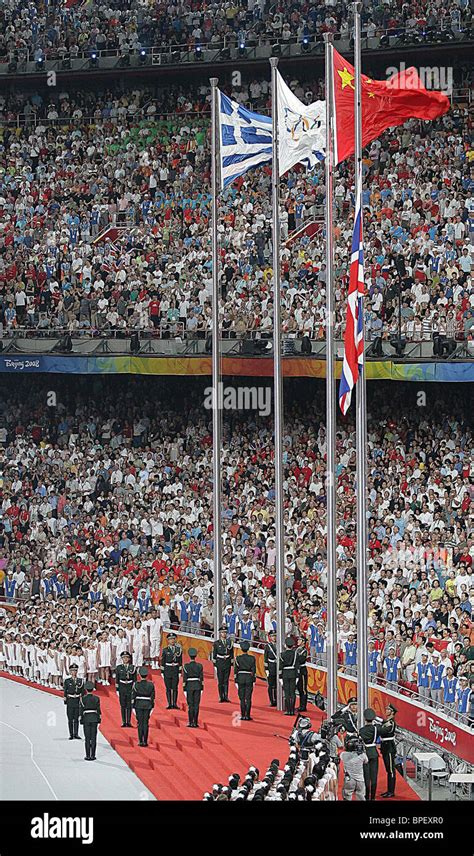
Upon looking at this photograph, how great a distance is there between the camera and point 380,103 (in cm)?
2200

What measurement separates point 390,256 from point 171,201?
728 cm

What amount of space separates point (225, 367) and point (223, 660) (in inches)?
434

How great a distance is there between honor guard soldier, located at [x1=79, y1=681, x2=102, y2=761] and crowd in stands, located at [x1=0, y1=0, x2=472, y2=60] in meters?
20.3

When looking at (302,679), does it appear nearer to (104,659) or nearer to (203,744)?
(203,744)

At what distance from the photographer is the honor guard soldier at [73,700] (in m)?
24.3

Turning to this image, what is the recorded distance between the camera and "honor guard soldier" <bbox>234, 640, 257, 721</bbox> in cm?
2400

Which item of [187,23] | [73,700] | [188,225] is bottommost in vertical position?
[73,700]

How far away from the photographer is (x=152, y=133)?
41.8m

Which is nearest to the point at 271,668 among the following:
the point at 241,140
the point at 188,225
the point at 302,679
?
the point at 302,679

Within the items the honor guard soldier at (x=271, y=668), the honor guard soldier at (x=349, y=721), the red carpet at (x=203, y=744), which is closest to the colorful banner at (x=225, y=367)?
the red carpet at (x=203, y=744)

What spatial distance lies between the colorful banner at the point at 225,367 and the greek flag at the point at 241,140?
23.4 ft
